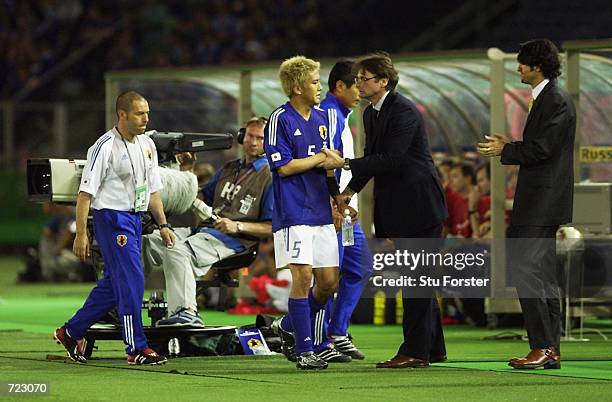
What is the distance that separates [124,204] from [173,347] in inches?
60.0

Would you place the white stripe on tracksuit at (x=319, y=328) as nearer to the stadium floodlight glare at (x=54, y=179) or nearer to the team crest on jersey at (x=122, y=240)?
the team crest on jersey at (x=122, y=240)

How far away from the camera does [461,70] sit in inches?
666

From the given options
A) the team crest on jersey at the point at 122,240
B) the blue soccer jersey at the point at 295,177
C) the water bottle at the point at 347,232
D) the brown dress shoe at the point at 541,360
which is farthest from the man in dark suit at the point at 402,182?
the team crest on jersey at the point at 122,240

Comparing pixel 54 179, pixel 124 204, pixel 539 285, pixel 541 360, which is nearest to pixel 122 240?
pixel 124 204

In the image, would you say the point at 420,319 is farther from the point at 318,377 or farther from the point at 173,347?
the point at 173,347

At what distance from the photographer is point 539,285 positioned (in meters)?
9.93

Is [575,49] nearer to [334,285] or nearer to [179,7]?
[334,285]

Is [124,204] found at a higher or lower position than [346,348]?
higher

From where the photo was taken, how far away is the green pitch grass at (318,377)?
8602mm

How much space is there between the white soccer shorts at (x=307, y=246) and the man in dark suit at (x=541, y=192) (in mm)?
1246

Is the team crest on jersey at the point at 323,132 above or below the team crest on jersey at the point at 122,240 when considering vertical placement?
above

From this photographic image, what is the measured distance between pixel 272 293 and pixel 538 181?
7032 millimetres

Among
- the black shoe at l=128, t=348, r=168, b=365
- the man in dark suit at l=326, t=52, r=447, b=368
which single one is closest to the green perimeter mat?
the man in dark suit at l=326, t=52, r=447, b=368

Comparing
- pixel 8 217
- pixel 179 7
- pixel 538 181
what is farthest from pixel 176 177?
pixel 179 7
